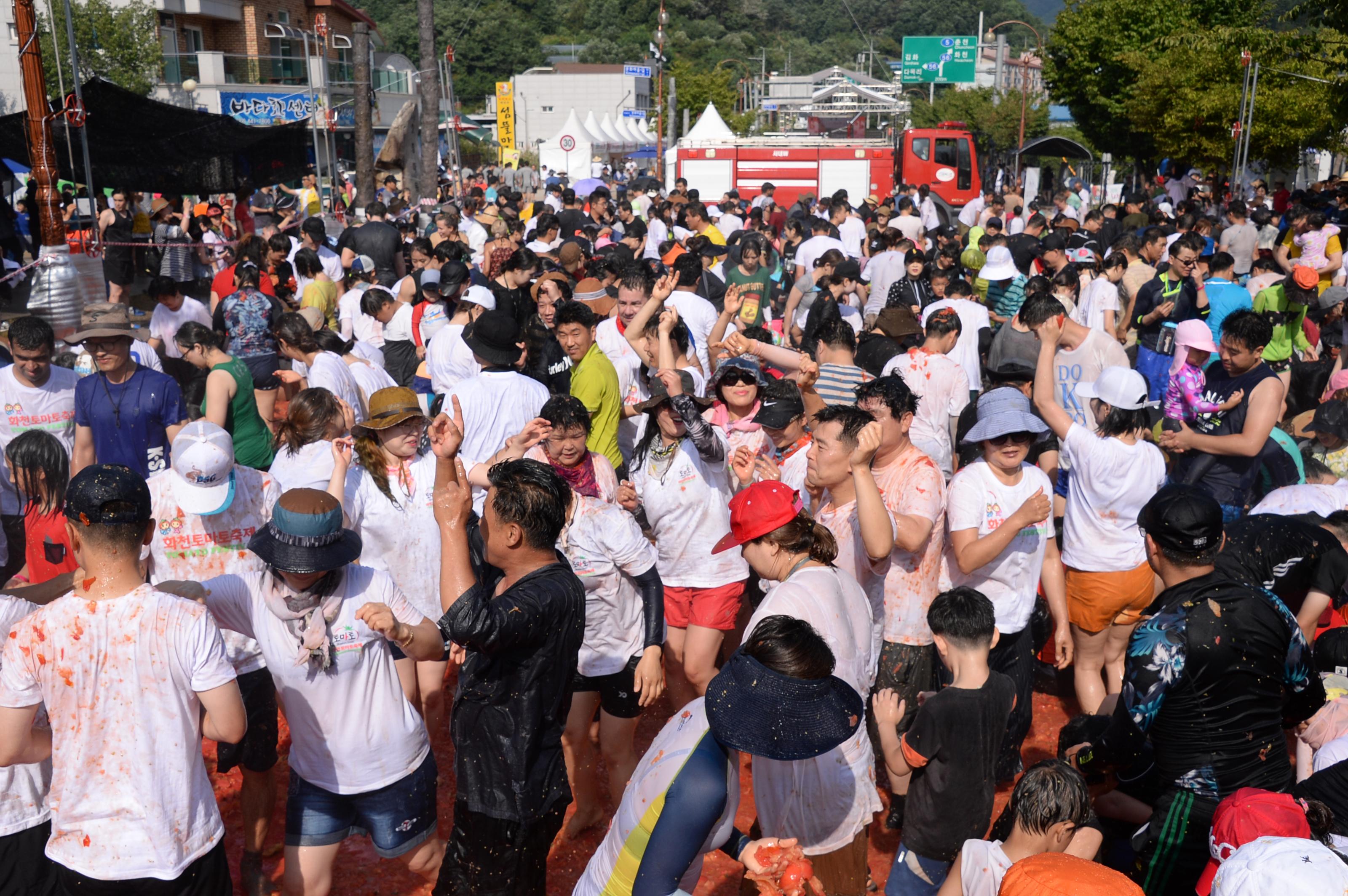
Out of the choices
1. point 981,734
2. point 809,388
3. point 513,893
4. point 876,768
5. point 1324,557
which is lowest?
point 876,768

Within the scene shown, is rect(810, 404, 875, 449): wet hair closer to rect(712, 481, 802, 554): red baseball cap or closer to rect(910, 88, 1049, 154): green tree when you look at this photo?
rect(712, 481, 802, 554): red baseball cap

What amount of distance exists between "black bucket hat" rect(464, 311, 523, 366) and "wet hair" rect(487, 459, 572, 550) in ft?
7.92

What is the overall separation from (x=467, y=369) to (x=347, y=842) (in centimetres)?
298

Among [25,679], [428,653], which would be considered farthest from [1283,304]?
[25,679]

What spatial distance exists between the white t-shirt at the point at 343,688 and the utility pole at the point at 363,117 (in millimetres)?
19792

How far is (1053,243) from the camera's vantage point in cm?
1120

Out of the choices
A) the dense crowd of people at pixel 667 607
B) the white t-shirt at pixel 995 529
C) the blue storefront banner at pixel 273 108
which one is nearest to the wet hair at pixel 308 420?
the dense crowd of people at pixel 667 607

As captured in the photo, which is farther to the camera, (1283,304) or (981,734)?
(1283,304)

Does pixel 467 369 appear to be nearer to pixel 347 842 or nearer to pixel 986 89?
pixel 347 842

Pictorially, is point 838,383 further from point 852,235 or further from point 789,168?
point 789,168

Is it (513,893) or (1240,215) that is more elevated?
(1240,215)

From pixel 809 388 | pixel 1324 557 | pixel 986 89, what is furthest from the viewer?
pixel 986 89

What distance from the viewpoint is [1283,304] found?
942 cm

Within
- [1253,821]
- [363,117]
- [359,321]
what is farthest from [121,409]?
[363,117]
